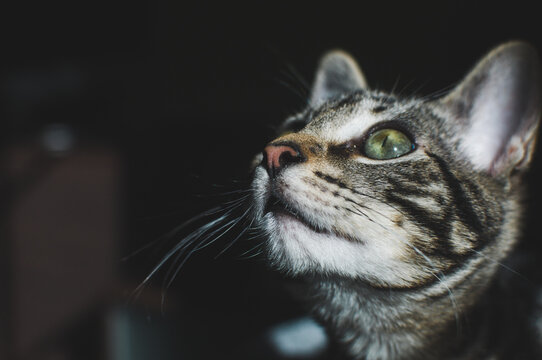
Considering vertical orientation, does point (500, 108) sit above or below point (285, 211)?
above

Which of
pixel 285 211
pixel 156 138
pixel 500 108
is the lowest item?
pixel 156 138

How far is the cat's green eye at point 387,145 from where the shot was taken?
627 mm

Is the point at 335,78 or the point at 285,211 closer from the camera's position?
the point at 285,211

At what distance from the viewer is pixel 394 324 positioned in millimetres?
635

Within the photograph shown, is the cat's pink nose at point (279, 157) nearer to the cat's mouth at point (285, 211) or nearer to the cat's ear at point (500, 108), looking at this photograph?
the cat's mouth at point (285, 211)

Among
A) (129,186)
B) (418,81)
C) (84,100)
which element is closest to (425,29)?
(418,81)

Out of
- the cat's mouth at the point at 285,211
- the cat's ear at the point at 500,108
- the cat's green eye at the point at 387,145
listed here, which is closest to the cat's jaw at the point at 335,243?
the cat's mouth at the point at 285,211

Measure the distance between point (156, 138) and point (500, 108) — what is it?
1.47m

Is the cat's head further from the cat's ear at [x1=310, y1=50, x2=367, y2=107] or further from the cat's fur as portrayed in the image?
the cat's ear at [x1=310, y1=50, x2=367, y2=107]

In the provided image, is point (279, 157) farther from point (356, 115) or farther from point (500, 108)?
point (500, 108)

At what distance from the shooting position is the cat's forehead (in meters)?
0.67

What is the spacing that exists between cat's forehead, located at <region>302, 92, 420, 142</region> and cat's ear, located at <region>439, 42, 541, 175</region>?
3.3 inches

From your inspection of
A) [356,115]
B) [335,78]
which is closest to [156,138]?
[335,78]

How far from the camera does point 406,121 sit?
67 cm
